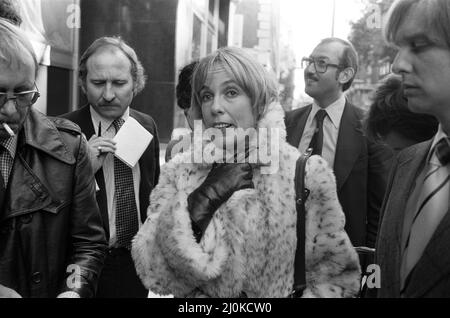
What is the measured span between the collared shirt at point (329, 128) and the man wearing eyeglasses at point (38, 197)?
1.56 m

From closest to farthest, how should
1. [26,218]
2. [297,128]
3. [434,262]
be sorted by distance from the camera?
[434,262], [26,218], [297,128]

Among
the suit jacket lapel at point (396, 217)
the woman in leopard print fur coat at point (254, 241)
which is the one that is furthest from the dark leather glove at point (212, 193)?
the suit jacket lapel at point (396, 217)

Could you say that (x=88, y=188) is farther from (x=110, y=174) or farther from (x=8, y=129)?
(x=110, y=174)

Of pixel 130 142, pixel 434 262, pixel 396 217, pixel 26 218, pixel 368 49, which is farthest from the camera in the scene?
pixel 368 49

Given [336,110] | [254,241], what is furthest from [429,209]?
[336,110]

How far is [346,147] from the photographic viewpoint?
2695 millimetres

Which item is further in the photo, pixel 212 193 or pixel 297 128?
pixel 297 128

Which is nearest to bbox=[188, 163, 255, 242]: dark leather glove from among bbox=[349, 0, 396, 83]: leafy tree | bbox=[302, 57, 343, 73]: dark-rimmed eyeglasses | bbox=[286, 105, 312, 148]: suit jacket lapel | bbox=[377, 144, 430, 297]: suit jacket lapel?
bbox=[377, 144, 430, 297]: suit jacket lapel

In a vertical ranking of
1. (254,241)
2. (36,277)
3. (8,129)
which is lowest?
(36,277)

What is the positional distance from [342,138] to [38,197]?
1777mm

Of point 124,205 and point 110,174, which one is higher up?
point 110,174

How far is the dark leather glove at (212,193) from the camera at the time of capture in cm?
159

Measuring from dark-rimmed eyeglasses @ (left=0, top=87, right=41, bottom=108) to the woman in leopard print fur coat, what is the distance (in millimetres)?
554

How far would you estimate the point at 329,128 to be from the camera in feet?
9.46
